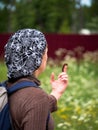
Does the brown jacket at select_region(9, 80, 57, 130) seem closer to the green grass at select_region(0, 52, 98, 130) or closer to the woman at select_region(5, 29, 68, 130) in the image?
the woman at select_region(5, 29, 68, 130)

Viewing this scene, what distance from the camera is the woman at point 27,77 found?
2.48 meters

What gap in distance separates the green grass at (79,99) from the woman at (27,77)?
102 inches

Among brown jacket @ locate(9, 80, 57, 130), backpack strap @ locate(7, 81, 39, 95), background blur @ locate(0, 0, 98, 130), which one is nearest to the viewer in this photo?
brown jacket @ locate(9, 80, 57, 130)

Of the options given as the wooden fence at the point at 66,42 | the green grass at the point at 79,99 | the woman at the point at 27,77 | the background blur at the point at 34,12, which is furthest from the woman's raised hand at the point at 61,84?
the background blur at the point at 34,12

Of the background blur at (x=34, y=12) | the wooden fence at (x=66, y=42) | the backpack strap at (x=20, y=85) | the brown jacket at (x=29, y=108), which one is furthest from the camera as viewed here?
the background blur at (x=34, y=12)

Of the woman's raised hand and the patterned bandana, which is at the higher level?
the patterned bandana

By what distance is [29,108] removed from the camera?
2.48 metres

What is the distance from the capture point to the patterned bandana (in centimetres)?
258

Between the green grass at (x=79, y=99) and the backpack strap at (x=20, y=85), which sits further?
the green grass at (x=79, y=99)

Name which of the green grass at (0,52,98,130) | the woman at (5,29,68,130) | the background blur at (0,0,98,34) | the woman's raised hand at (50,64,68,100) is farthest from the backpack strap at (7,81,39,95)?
the background blur at (0,0,98,34)

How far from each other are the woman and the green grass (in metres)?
2.58

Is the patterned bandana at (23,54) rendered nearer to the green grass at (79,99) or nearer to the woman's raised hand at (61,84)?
the woman's raised hand at (61,84)

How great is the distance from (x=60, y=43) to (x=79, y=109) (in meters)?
15.3

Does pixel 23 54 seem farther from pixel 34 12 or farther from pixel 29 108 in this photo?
pixel 34 12
